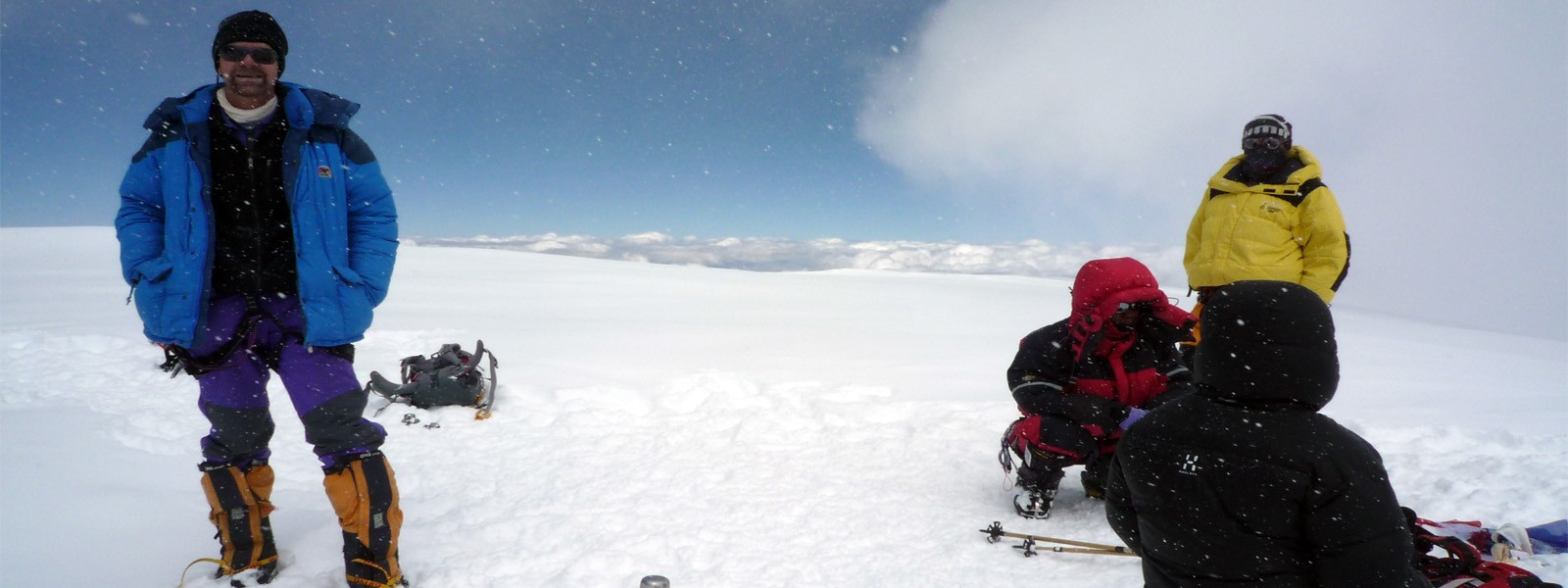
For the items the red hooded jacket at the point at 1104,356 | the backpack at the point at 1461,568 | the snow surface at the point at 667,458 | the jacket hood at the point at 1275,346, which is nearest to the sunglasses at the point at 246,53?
the snow surface at the point at 667,458

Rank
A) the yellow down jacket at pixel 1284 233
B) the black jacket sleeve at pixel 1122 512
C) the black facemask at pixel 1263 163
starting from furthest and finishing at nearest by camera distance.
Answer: the black facemask at pixel 1263 163, the yellow down jacket at pixel 1284 233, the black jacket sleeve at pixel 1122 512

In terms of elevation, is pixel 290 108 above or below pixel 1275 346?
above

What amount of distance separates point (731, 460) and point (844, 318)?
8.17 metres

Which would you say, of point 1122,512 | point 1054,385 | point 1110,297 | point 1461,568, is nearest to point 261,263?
point 1122,512

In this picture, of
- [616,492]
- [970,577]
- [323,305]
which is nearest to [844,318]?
[616,492]

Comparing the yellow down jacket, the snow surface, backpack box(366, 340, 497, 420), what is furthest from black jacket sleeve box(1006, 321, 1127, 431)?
backpack box(366, 340, 497, 420)

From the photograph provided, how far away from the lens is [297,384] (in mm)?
2557

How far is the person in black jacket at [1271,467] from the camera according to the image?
4.87 ft

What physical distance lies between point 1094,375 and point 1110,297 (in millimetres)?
473

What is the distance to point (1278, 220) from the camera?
3.77 meters

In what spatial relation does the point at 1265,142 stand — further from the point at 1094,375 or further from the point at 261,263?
the point at 261,263

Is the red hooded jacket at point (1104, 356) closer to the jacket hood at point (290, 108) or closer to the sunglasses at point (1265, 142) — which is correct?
the sunglasses at point (1265, 142)

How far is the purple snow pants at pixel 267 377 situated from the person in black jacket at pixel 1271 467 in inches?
109

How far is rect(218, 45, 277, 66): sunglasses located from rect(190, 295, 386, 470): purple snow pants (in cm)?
89
